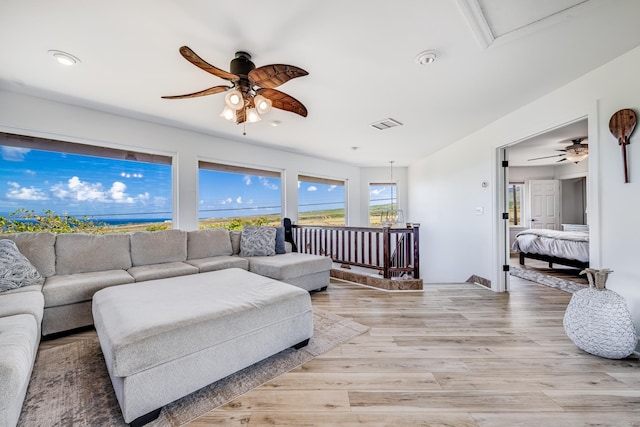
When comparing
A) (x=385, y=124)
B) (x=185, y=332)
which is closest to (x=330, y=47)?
(x=385, y=124)

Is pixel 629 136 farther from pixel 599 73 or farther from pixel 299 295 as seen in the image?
pixel 299 295

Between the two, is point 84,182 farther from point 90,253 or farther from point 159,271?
point 159,271

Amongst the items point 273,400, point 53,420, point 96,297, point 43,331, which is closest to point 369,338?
point 273,400

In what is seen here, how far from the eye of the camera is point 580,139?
449cm

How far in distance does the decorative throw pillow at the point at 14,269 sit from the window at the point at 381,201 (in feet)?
21.1

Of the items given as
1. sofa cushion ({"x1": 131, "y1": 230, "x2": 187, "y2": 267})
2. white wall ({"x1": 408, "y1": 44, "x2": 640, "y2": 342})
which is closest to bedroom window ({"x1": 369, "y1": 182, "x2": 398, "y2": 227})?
white wall ({"x1": 408, "y1": 44, "x2": 640, "y2": 342})

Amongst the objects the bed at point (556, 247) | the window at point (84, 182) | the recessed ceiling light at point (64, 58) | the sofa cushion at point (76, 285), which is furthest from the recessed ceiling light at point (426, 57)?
the bed at point (556, 247)

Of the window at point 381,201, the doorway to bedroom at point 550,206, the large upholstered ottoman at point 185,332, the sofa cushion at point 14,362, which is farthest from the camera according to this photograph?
the window at point 381,201

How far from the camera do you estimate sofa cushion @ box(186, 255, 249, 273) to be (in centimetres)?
322

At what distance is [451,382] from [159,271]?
117 inches

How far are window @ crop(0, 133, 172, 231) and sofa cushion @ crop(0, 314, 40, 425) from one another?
2203mm

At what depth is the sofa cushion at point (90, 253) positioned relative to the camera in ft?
9.09

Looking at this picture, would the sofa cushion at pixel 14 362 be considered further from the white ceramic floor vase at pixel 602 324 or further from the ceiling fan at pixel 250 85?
the white ceramic floor vase at pixel 602 324

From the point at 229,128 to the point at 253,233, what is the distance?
5.50 feet
